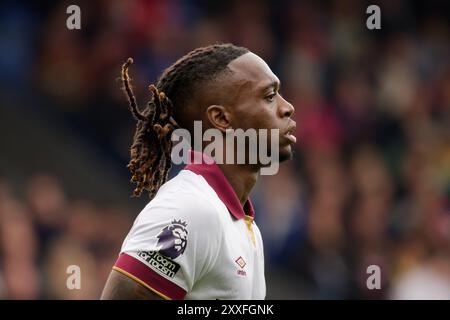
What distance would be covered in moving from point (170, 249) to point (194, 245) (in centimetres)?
10

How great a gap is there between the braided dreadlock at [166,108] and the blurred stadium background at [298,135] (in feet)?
13.0

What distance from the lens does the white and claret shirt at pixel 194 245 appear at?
402 cm

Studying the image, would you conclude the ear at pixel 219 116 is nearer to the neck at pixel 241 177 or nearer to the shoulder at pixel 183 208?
the neck at pixel 241 177

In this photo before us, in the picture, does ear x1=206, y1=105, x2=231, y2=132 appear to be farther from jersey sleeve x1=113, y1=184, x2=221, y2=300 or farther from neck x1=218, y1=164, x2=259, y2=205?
jersey sleeve x1=113, y1=184, x2=221, y2=300

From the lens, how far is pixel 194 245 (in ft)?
13.4

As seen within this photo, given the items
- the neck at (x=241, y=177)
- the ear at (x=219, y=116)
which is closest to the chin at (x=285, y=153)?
the neck at (x=241, y=177)

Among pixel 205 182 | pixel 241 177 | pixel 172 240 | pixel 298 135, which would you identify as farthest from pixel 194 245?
pixel 298 135

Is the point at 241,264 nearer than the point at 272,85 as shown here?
Yes

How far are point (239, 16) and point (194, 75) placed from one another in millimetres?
6990

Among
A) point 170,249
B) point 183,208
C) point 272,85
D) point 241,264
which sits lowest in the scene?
point 241,264

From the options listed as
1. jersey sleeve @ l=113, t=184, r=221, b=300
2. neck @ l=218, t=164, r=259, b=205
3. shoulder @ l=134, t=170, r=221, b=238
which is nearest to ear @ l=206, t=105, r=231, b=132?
neck @ l=218, t=164, r=259, b=205

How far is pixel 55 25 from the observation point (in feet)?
35.1

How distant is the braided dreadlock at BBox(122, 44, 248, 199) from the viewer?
455cm

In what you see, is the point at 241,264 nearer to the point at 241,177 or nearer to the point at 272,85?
the point at 241,177
